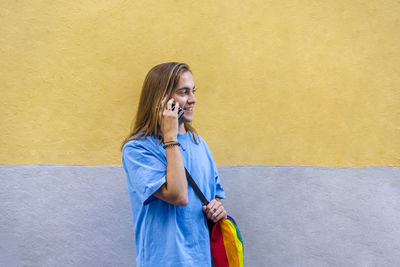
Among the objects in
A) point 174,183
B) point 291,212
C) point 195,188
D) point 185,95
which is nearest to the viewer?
point 174,183

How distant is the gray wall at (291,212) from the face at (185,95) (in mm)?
935

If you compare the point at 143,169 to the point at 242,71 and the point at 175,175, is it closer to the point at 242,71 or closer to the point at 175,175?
the point at 175,175

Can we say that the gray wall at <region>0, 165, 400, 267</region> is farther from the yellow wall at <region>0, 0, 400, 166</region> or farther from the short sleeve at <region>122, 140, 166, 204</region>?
the short sleeve at <region>122, 140, 166, 204</region>

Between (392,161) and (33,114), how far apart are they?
2.97 m

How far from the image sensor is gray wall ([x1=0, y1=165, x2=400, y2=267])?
8.71 ft

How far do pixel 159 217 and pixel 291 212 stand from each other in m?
1.43

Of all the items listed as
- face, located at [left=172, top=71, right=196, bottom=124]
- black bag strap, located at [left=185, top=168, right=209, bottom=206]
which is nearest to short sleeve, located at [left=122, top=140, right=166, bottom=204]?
black bag strap, located at [left=185, top=168, right=209, bottom=206]

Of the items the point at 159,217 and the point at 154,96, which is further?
the point at 154,96

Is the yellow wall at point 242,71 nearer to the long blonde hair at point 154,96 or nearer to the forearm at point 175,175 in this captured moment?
the long blonde hair at point 154,96

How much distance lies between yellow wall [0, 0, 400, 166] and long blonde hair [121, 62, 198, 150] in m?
0.75

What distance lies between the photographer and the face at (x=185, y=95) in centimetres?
198

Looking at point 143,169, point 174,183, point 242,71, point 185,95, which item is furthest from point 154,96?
point 242,71

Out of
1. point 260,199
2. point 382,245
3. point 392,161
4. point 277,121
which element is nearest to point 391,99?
point 392,161

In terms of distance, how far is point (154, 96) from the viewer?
6.54 ft
